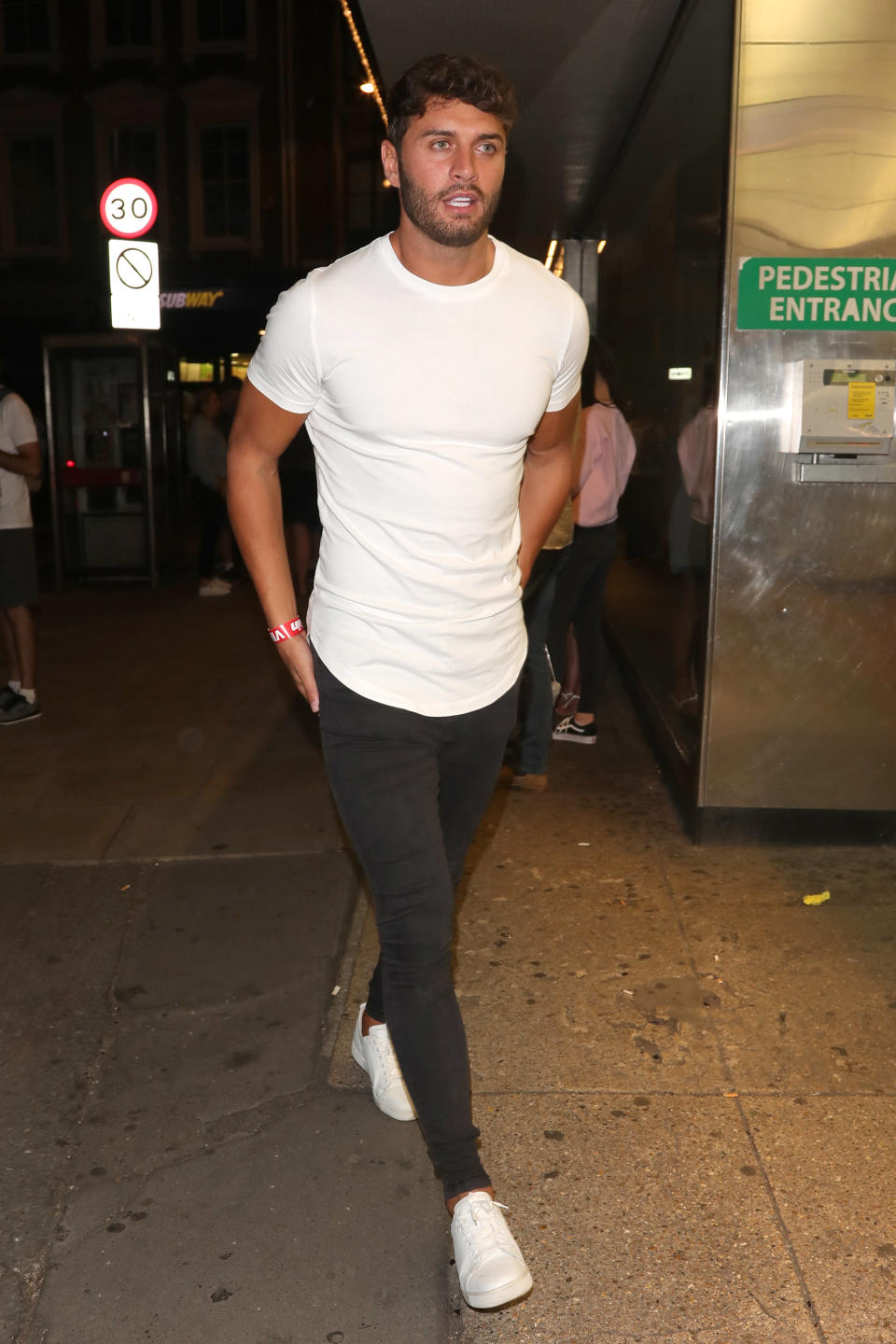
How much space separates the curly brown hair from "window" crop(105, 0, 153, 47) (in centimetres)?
2657

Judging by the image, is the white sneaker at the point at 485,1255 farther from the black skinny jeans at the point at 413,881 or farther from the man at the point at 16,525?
the man at the point at 16,525

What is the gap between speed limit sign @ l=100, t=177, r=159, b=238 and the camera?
14.5 m

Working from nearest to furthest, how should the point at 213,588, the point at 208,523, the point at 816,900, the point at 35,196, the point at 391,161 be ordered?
the point at 391,161
the point at 816,900
the point at 213,588
the point at 208,523
the point at 35,196

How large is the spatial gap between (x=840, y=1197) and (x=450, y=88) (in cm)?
239

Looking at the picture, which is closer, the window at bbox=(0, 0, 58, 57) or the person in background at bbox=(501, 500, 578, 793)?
the person in background at bbox=(501, 500, 578, 793)

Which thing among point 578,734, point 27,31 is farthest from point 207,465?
point 27,31

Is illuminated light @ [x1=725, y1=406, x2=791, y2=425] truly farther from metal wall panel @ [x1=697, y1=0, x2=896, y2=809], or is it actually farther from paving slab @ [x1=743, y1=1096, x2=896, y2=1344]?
paving slab @ [x1=743, y1=1096, x2=896, y2=1344]

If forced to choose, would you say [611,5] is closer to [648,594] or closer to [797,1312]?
[648,594]

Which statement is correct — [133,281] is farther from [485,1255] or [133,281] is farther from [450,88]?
[485,1255]

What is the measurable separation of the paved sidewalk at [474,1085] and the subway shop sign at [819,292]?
1950 millimetres

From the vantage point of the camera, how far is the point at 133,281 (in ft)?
43.2

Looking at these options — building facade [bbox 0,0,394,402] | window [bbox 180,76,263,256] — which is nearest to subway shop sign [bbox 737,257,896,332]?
building facade [bbox 0,0,394,402]


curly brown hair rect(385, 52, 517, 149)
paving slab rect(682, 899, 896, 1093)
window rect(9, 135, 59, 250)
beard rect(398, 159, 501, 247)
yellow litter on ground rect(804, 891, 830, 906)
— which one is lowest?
paving slab rect(682, 899, 896, 1093)

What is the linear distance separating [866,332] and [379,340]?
2.70m
